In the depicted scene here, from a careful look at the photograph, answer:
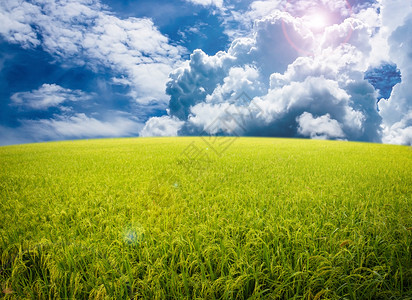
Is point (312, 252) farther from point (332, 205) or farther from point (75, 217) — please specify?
point (75, 217)

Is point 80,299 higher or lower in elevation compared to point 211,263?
lower

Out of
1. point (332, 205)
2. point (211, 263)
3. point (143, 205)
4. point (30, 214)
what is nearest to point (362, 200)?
point (332, 205)

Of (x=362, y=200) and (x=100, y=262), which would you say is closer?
(x=100, y=262)

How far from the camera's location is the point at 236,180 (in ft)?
17.8

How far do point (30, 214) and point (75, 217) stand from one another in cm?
86

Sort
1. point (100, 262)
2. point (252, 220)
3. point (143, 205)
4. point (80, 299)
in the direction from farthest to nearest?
1. point (143, 205)
2. point (252, 220)
3. point (100, 262)
4. point (80, 299)

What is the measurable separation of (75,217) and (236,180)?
11.8 feet

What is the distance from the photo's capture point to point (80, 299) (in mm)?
1954

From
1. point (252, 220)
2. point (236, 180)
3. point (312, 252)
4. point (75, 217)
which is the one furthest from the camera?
point (236, 180)

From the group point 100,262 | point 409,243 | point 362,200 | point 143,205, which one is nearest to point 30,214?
point 143,205

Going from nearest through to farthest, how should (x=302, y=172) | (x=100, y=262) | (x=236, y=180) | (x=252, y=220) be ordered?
(x=100, y=262) < (x=252, y=220) < (x=236, y=180) < (x=302, y=172)

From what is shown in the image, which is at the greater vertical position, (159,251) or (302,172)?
(302,172)

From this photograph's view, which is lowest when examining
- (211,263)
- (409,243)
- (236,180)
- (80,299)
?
(80,299)

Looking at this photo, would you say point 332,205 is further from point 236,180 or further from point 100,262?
point 100,262
